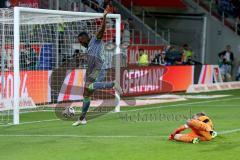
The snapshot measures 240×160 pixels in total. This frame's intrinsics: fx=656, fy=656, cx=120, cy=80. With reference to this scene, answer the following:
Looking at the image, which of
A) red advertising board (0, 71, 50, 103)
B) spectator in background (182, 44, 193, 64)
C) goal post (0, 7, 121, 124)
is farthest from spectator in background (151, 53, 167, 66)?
red advertising board (0, 71, 50, 103)

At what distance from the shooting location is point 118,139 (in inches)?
488

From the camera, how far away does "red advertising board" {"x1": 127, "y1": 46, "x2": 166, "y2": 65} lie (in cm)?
2985

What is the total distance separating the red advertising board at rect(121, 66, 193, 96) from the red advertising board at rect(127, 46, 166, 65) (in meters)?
2.07

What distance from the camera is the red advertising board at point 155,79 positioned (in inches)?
986

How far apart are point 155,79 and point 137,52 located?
4358 millimetres

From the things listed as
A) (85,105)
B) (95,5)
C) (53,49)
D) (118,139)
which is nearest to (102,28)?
(85,105)

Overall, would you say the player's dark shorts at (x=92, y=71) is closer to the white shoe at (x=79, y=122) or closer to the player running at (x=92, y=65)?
the player running at (x=92, y=65)

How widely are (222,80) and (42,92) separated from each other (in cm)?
1332

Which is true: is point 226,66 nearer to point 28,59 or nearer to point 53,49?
point 53,49

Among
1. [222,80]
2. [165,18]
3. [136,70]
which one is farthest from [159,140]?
[165,18]

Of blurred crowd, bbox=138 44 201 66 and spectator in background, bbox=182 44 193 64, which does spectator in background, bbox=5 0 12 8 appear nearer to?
blurred crowd, bbox=138 44 201 66

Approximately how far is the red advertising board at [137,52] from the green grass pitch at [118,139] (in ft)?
37.6

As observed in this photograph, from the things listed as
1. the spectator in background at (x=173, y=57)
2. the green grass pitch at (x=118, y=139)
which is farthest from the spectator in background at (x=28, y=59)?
the spectator in background at (x=173, y=57)

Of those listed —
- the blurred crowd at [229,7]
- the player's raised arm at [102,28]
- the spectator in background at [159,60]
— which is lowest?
the spectator in background at [159,60]
